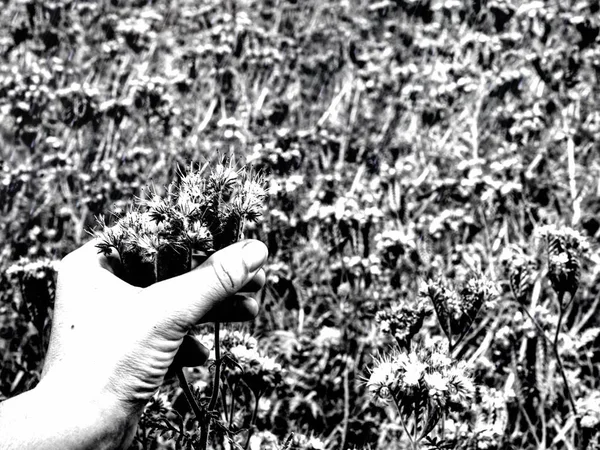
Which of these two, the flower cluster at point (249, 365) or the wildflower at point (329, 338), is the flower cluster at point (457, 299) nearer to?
the flower cluster at point (249, 365)

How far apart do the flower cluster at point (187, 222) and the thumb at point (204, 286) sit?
11 cm

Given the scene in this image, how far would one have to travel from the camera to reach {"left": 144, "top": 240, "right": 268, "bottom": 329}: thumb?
1.91 metres

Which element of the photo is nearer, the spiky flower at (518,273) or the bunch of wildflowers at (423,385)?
the bunch of wildflowers at (423,385)

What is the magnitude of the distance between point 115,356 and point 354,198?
8.67 feet

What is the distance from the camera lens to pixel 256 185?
213 centimetres

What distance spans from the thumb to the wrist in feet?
1.17

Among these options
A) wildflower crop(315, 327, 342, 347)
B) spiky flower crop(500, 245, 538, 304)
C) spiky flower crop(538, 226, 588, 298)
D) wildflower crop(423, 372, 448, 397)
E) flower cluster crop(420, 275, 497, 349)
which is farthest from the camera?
wildflower crop(315, 327, 342, 347)

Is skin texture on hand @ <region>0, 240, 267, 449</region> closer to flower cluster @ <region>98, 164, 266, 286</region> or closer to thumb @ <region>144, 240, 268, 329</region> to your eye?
thumb @ <region>144, 240, 268, 329</region>

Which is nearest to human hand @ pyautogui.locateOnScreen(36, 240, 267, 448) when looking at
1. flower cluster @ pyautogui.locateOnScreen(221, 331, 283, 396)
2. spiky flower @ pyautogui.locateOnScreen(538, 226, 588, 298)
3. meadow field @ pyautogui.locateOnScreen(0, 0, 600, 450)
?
meadow field @ pyautogui.locateOnScreen(0, 0, 600, 450)

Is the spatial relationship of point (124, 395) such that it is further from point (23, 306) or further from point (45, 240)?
point (45, 240)

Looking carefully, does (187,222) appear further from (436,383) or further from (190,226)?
(436,383)

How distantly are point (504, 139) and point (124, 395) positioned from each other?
482 cm

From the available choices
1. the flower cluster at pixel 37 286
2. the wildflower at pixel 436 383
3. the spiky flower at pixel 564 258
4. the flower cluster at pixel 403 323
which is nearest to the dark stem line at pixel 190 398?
the wildflower at pixel 436 383

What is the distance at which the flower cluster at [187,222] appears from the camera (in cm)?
200
